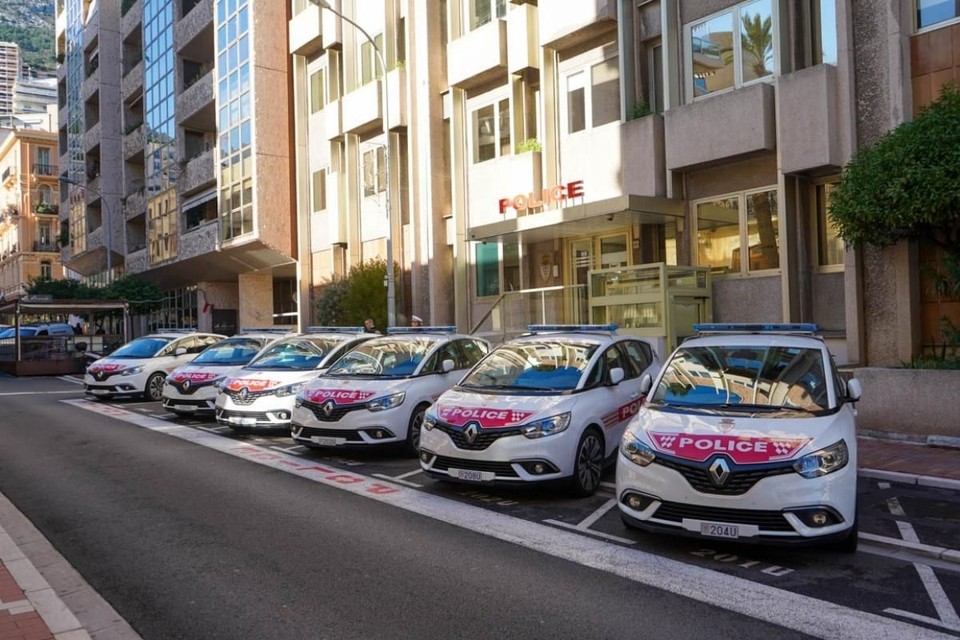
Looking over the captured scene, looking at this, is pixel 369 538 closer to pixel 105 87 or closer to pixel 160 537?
pixel 160 537

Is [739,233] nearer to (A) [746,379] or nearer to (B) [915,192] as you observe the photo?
(B) [915,192]

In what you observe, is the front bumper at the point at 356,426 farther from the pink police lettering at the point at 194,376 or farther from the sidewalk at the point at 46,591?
the pink police lettering at the point at 194,376

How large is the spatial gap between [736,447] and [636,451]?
2.57 ft

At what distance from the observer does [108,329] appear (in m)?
37.3

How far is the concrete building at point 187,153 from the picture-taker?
102 ft


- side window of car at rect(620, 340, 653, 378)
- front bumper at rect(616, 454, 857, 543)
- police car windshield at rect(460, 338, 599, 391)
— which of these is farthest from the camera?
side window of car at rect(620, 340, 653, 378)

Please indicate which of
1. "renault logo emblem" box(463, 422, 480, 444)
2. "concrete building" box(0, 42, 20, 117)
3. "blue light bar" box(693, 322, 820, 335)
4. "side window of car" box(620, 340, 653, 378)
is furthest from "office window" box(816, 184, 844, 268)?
"concrete building" box(0, 42, 20, 117)

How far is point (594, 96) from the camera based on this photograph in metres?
18.3

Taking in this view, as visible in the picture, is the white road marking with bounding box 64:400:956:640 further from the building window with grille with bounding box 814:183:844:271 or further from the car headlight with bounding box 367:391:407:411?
the building window with grille with bounding box 814:183:844:271

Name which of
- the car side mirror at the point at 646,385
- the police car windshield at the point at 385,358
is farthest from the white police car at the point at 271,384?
the car side mirror at the point at 646,385

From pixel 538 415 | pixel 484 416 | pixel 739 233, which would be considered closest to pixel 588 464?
pixel 538 415

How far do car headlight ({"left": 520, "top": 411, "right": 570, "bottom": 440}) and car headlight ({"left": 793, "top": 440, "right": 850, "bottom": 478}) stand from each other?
257cm

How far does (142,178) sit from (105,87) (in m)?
6.80

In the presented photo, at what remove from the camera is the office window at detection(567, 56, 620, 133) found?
17891 millimetres
